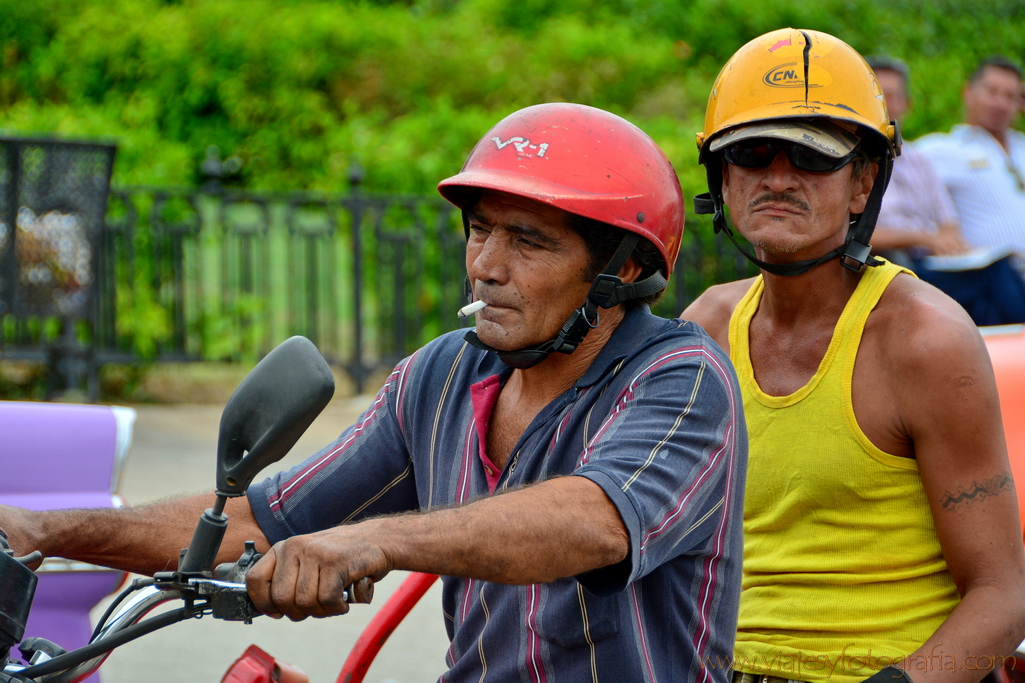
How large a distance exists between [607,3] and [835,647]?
1538cm

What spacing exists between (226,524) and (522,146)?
956 mm

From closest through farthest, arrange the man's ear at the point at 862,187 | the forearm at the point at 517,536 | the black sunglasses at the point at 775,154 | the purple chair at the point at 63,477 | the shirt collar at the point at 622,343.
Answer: the forearm at the point at 517,536
the shirt collar at the point at 622,343
the black sunglasses at the point at 775,154
the man's ear at the point at 862,187
the purple chair at the point at 63,477

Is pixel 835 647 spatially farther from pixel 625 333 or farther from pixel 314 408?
pixel 314 408

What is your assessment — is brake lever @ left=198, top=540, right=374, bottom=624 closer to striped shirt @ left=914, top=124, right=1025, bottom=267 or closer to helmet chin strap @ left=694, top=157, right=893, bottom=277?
helmet chin strap @ left=694, top=157, right=893, bottom=277

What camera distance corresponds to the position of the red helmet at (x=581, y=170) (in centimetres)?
220

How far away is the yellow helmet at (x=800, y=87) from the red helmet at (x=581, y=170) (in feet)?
1.19

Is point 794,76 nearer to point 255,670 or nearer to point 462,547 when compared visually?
point 462,547

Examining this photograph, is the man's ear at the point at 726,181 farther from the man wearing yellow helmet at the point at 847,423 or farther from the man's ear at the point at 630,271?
the man's ear at the point at 630,271

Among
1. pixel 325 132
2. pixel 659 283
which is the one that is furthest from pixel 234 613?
pixel 325 132

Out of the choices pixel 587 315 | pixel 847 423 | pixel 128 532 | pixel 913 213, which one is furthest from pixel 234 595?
pixel 913 213

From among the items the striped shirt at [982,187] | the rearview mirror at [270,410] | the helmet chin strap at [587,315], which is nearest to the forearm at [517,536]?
the rearview mirror at [270,410]

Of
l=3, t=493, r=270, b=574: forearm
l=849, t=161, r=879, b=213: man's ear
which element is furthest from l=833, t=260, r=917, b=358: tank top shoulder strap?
l=3, t=493, r=270, b=574: forearm

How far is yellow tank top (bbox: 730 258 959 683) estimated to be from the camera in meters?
2.43

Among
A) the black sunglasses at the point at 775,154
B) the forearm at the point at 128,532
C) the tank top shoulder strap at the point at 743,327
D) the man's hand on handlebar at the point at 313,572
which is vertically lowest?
the forearm at the point at 128,532
